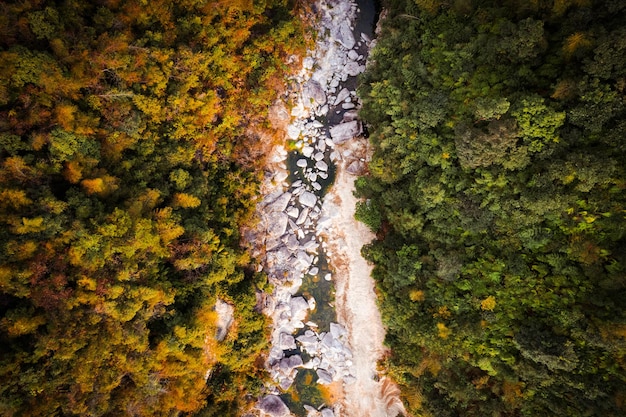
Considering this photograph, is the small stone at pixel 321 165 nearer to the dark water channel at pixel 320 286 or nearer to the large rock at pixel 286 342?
the dark water channel at pixel 320 286

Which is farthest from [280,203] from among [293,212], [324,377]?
[324,377]

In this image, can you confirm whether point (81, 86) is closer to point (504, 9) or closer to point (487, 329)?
point (504, 9)

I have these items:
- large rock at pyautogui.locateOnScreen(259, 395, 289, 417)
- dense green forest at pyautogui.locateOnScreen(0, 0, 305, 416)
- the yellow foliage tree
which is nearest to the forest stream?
large rock at pyautogui.locateOnScreen(259, 395, 289, 417)

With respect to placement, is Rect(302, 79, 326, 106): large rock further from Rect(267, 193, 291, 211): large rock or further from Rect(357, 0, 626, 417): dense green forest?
Rect(267, 193, 291, 211): large rock

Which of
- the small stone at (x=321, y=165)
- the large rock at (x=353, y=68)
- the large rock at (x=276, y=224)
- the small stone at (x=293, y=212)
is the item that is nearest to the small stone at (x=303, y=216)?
the small stone at (x=293, y=212)

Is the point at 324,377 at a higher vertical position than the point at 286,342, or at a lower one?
lower

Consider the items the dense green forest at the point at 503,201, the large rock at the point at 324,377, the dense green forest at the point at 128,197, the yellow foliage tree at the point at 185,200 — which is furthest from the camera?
the large rock at the point at 324,377

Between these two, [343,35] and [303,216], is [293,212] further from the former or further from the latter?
[343,35]
